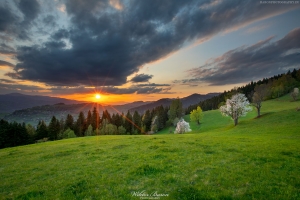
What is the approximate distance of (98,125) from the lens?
112188mm

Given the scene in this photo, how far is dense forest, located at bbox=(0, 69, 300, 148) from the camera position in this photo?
73.3 meters

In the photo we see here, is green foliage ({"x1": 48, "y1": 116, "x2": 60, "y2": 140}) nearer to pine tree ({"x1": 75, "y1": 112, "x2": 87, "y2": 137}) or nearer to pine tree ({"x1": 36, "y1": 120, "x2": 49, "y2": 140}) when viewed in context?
pine tree ({"x1": 36, "y1": 120, "x2": 49, "y2": 140})

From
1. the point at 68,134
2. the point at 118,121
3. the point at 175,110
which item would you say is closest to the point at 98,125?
the point at 118,121

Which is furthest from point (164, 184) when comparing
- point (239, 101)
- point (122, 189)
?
point (239, 101)

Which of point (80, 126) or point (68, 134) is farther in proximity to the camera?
point (80, 126)

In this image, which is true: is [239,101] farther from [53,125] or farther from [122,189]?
[53,125]

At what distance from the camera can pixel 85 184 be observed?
10.2 m

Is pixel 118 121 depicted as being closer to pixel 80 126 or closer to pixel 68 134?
pixel 80 126

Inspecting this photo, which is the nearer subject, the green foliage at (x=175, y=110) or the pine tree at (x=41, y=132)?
the pine tree at (x=41, y=132)

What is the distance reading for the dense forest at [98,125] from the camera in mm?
73312

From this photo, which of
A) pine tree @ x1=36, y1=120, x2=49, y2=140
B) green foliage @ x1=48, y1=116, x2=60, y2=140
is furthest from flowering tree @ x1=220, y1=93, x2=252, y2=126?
pine tree @ x1=36, y1=120, x2=49, y2=140

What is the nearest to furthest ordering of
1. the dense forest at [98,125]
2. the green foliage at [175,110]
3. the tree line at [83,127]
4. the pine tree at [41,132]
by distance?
the tree line at [83,127] → the dense forest at [98,125] → the pine tree at [41,132] → the green foliage at [175,110]

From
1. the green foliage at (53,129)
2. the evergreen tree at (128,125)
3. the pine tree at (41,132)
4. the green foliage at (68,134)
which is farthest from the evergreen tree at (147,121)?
the pine tree at (41,132)

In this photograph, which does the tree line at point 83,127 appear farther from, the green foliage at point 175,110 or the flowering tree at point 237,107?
the flowering tree at point 237,107
